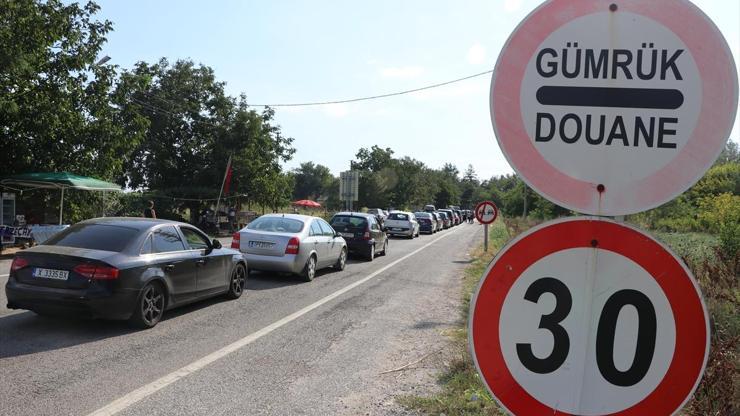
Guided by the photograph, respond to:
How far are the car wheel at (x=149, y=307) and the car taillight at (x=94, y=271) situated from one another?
556mm

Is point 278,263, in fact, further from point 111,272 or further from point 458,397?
point 458,397

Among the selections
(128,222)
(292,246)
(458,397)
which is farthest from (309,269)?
(458,397)

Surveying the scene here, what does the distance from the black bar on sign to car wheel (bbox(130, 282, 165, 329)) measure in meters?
6.40

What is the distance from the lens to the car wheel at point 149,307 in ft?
23.3

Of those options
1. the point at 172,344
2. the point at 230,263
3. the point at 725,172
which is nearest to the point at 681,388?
the point at 172,344

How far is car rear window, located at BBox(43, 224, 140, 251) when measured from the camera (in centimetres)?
718

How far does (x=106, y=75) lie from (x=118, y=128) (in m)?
2.05

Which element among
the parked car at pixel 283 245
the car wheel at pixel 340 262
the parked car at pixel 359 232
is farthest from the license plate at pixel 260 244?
the parked car at pixel 359 232

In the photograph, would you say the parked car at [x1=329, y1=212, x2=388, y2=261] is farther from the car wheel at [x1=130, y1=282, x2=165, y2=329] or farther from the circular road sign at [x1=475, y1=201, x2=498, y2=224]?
the car wheel at [x1=130, y1=282, x2=165, y2=329]

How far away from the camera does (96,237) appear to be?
7348mm

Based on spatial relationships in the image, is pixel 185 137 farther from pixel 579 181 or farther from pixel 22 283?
pixel 579 181

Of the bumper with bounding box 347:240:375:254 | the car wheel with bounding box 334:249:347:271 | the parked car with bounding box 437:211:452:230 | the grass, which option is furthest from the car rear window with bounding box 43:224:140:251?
the parked car with bounding box 437:211:452:230

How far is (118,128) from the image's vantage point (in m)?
20.2

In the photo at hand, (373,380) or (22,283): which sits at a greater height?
(22,283)
